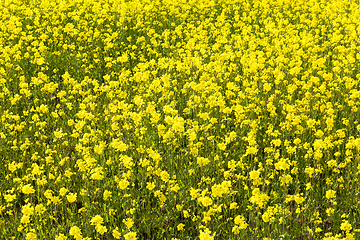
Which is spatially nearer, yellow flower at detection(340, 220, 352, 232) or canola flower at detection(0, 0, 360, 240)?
yellow flower at detection(340, 220, 352, 232)

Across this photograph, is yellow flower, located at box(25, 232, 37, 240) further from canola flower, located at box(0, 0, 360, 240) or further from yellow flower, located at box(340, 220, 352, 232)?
yellow flower, located at box(340, 220, 352, 232)

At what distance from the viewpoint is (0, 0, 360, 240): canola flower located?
14.2 ft

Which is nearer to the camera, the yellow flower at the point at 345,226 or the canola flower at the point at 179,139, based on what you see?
the yellow flower at the point at 345,226

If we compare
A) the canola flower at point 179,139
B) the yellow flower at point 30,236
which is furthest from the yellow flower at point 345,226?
the yellow flower at point 30,236

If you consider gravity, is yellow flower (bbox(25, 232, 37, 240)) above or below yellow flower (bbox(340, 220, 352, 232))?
below

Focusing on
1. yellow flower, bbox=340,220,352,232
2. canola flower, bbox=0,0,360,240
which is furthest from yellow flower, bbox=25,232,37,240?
yellow flower, bbox=340,220,352,232

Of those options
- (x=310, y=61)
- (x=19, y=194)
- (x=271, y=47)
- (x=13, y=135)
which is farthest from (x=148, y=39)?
(x=19, y=194)

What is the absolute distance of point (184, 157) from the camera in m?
5.32

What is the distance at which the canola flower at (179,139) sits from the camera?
4340 millimetres

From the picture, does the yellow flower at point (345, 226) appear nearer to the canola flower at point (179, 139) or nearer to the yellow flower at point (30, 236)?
the canola flower at point (179, 139)

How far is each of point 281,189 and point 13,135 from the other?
3.78 m

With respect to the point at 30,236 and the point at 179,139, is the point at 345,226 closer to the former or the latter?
the point at 179,139

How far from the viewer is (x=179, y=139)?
5.88 m

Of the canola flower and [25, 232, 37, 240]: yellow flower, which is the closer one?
[25, 232, 37, 240]: yellow flower
